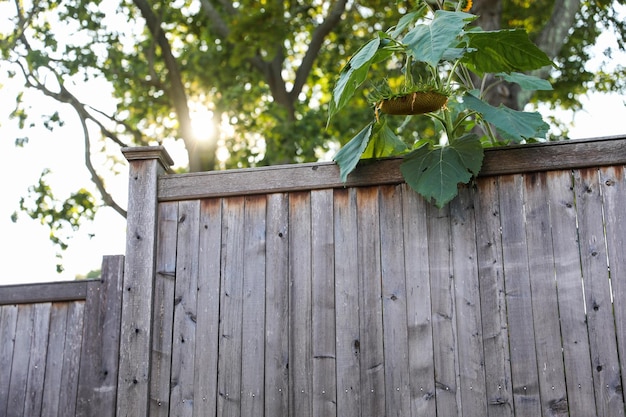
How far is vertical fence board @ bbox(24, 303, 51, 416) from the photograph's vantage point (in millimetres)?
4066

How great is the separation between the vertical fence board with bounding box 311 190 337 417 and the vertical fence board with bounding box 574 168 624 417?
1.11m

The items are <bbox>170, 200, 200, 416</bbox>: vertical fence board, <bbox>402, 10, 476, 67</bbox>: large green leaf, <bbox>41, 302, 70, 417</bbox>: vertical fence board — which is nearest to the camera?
<bbox>402, 10, 476, 67</bbox>: large green leaf

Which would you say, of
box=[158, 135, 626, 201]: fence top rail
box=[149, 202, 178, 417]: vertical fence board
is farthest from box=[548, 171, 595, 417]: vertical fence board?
box=[149, 202, 178, 417]: vertical fence board

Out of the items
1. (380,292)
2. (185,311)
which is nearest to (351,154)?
(380,292)

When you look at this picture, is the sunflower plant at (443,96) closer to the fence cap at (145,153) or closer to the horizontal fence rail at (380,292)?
the horizontal fence rail at (380,292)

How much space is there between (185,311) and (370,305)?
2.92ft

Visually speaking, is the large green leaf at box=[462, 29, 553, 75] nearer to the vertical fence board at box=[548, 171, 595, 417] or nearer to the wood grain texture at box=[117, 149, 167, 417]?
the vertical fence board at box=[548, 171, 595, 417]

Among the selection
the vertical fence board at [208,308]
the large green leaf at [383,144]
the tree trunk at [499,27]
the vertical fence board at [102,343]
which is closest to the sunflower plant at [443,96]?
the large green leaf at [383,144]

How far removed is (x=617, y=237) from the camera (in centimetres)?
350

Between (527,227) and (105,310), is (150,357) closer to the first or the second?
(105,310)

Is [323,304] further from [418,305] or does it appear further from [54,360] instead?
[54,360]

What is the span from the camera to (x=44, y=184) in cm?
1153

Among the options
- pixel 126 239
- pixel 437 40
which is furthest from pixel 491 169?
pixel 126 239

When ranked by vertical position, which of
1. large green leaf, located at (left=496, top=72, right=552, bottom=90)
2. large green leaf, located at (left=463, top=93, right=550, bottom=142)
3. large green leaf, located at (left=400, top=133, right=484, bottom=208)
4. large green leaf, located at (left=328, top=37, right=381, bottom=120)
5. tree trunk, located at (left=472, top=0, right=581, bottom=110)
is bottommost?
large green leaf, located at (left=400, top=133, right=484, bottom=208)
